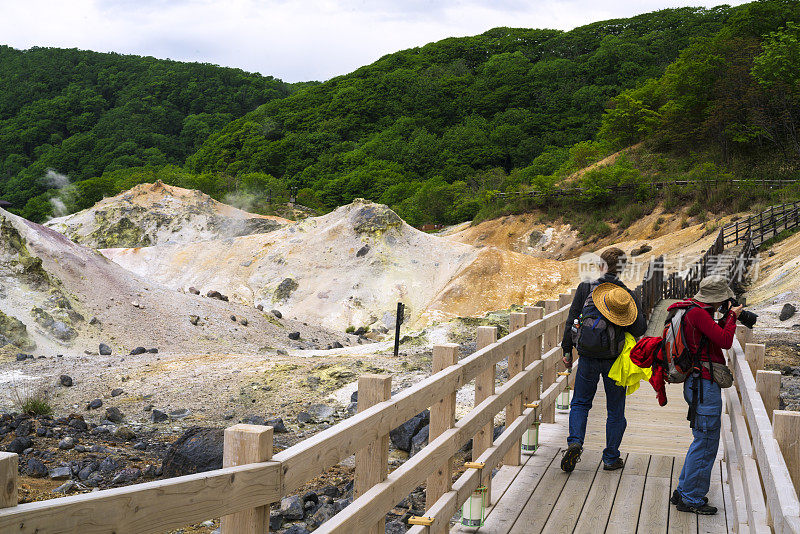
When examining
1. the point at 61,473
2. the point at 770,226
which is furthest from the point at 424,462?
the point at 770,226

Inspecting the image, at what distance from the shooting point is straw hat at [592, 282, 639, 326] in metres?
5.26

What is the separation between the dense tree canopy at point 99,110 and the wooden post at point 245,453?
322 ft

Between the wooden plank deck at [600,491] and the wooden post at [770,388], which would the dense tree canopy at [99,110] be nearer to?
the wooden plank deck at [600,491]

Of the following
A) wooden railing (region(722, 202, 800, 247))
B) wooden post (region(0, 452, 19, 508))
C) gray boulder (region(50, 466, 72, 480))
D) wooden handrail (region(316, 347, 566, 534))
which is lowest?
gray boulder (region(50, 466, 72, 480))

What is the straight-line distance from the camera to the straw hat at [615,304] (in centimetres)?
526

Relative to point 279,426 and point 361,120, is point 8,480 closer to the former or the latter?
point 279,426

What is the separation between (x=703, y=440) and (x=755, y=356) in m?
0.61

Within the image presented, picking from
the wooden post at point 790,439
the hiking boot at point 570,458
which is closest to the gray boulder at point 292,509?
the hiking boot at point 570,458

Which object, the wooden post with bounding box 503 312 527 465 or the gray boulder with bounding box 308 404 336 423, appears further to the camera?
the gray boulder with bounding box 308 404 336 423

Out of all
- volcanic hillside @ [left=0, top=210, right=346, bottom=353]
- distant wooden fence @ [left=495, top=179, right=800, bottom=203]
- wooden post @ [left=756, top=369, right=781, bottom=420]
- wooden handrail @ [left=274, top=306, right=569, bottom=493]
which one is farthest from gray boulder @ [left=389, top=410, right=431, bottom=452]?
distant wooden fence @ [left=495, top=179, right=800, bottom=203]

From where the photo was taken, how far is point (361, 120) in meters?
106

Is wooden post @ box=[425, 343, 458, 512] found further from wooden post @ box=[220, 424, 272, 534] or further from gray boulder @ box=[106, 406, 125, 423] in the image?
gray boulder @ box=[106, 406, 125, 423]

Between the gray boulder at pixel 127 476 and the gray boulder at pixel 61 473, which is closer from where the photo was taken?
the gray boulder at pixel 127 476

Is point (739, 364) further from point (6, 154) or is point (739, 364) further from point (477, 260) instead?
point (6, 154)
